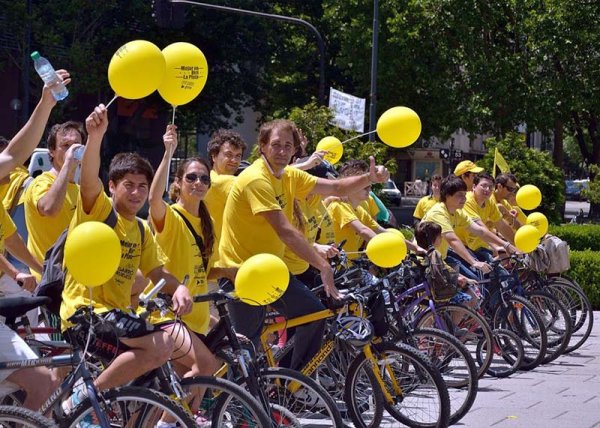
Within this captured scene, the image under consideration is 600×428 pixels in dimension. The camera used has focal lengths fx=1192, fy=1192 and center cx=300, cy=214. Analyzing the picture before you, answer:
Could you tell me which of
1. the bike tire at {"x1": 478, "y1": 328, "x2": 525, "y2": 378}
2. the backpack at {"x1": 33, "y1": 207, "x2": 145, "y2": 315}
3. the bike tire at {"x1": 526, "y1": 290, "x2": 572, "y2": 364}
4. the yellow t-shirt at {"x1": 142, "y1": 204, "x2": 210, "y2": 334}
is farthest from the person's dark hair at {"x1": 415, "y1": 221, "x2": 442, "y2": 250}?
the backpack at {"x1": 33, "y1": 207, "x2": 145, "y2": 315}

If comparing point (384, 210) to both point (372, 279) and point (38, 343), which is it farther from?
point (38, 343)

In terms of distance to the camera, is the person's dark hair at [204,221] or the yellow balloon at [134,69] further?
the person's dark hair at [204,221]

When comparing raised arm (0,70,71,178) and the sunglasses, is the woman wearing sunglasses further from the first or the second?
raised arm (0,70,71,178)

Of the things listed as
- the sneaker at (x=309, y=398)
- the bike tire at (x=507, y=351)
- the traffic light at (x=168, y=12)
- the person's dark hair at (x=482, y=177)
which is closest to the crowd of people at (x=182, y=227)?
the sneaker at (x=309, y=398)

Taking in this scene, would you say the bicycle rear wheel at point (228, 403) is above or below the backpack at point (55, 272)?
below

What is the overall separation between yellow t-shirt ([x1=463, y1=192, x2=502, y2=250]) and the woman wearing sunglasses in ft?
15.4

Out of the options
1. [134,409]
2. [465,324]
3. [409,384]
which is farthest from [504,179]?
[134,409]

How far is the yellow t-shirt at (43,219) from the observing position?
6.95 metres

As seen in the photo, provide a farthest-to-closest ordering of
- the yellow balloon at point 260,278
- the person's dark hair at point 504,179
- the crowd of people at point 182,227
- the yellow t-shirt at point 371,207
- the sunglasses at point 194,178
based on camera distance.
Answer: the person's dark hair at point 504,179 → the yellow t-shirt at point 371,207 → the sunglasses at point 194,178 → the yellow balloon at point 260,278 → the crowd of people at point 182,227

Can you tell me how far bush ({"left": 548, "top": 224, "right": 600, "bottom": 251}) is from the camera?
59.9ft

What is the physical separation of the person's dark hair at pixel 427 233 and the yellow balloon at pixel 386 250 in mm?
1986

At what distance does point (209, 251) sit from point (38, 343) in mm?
1394

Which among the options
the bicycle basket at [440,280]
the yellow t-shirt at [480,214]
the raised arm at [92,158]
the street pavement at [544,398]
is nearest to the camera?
the raised arm at [92,158]

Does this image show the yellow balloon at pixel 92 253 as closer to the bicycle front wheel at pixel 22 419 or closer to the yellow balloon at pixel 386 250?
the bicycle front wheel at pixel 22 419
